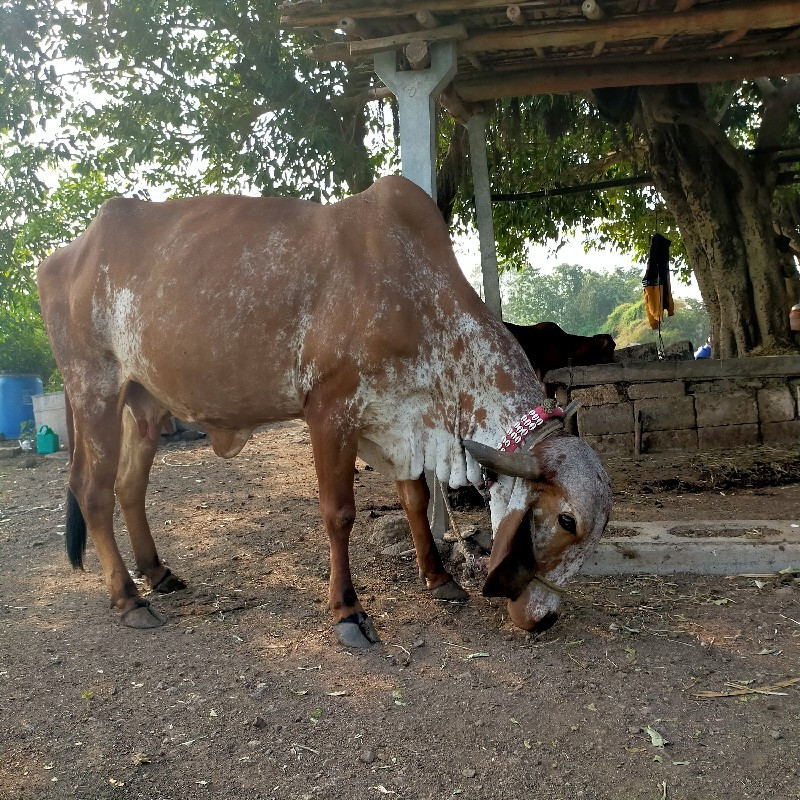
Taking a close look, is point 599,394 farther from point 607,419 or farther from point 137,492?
point 137,492

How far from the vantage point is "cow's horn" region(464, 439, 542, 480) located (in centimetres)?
330

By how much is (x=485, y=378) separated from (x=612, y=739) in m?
1.64

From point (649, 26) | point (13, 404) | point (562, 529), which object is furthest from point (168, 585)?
point (13, 404)

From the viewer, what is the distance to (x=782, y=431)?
7.40 m

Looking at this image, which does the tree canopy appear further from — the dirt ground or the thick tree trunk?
the dirt ground

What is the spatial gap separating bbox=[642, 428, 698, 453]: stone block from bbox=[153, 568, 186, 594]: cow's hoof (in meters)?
4.68

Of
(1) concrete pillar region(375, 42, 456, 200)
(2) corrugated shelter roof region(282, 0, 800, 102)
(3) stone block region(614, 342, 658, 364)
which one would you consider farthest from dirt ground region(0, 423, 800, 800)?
(3) stone block region(614, 342, 658, 364)

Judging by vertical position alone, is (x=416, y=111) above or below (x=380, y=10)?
below

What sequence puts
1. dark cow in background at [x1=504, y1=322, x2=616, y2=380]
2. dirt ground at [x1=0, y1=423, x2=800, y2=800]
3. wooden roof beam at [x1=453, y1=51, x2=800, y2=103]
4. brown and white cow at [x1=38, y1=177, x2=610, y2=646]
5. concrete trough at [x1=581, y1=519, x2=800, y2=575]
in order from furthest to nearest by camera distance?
dark cow in background at [x1=504, y1=322, x2=616, y2=380]
wooden roof beam at [x1=453, y1=51, x2=800, y2=103]
concrete trough at [x1=581, y1=519, x2=800, y2=575]
brown and white cow at [x1=38, y1=177, x2=610, y2=646]
dirt ground at [x1=0, y1=423, x2=800, y2=800]

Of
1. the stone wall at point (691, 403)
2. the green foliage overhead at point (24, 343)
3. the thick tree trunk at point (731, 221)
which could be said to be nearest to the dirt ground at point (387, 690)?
the stone wall at point (691, 403)

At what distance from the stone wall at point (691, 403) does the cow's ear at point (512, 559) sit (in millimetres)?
4442

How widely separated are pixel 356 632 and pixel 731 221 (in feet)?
25.4

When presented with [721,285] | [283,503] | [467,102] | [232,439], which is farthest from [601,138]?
[232,439]

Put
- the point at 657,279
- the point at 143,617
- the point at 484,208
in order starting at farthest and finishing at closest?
the point at 657,279
the point at 484,208
the point at 143,617
